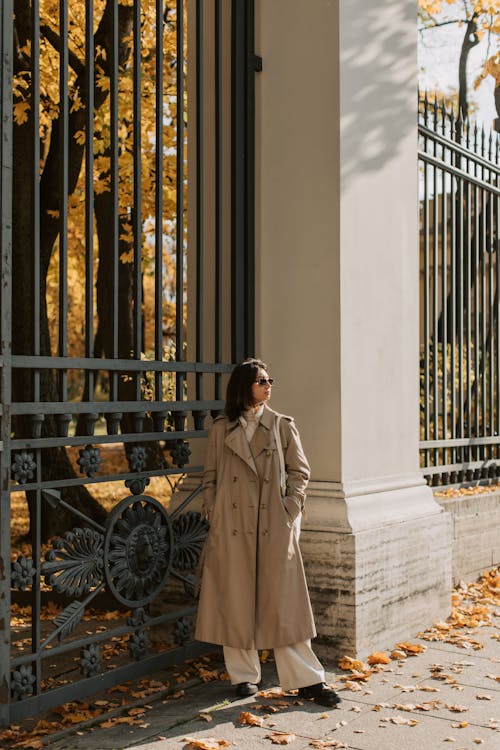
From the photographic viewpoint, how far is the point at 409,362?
6.22 metres

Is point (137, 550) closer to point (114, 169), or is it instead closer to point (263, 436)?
point (263, 436)

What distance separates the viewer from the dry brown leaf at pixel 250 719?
422cm

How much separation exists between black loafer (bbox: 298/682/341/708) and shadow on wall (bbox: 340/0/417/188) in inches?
115

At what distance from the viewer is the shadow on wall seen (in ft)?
18.2

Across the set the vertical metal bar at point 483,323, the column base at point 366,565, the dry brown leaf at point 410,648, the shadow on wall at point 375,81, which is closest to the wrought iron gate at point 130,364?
the shadow on wall at point 375,81

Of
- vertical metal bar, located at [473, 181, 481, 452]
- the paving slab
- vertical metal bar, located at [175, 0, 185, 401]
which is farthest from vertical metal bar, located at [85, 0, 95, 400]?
vertical metal bar, located at [473, 181, 481, 452]

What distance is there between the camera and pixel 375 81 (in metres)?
5.85

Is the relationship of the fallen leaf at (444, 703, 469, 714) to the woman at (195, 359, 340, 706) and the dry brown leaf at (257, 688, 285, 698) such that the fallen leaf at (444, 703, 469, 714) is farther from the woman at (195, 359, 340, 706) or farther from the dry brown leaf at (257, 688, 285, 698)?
the dry brown leaf at (257, 688, 285, 698)

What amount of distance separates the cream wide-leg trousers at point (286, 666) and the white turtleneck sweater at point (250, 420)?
43.1 inches

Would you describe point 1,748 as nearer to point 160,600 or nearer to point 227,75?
point 160,600

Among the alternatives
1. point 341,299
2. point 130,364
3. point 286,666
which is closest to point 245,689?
point 286,666

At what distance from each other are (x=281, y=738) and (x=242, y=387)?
5.59 feet

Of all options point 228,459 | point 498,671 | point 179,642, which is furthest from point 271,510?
point 498,671

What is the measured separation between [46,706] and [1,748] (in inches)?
11.5
